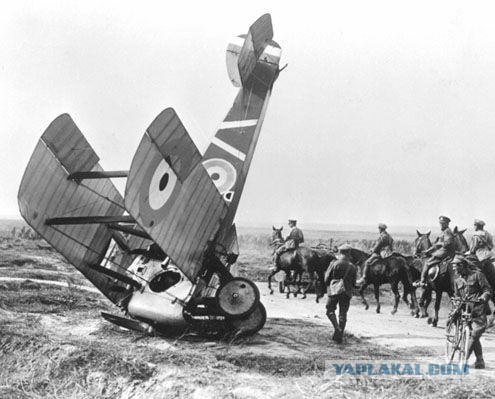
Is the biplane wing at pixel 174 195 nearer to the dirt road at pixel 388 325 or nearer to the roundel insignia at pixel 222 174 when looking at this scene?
the roundel insignia at pixel 222 174

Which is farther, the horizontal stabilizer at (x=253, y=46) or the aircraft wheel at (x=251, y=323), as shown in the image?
the horizontal stabilizer at (x=253, y=46)

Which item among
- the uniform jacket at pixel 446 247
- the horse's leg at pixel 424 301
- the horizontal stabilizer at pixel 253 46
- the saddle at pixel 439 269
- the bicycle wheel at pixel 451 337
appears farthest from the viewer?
the horse's leg at pixel 424 301

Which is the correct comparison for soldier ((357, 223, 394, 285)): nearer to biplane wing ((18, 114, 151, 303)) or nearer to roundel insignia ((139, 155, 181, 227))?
biplane wing ((18, 114, 151, 303))

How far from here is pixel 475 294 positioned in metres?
8.01

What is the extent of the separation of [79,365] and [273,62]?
310 inches

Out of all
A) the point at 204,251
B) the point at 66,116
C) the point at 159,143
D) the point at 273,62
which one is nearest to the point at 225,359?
the point at 204,251

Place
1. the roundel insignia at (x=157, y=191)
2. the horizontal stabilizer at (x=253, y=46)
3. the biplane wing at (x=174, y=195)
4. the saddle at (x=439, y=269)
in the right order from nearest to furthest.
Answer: the biplane wing at (x=174, y=195)
the roundel insignia at (x=157, y=191)
the horizontal stabilizer at (x=253, y=46)
the saddle at (x=439, y=269)

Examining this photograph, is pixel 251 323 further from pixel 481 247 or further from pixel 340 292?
pixel 481 247

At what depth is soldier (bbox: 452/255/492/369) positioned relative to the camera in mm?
7828

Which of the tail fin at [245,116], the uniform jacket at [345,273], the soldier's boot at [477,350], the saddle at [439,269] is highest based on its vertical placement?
the tail fin at [245,116]

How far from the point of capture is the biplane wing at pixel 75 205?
28.2 ft

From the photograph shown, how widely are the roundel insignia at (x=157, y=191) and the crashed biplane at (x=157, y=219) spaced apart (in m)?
0.01

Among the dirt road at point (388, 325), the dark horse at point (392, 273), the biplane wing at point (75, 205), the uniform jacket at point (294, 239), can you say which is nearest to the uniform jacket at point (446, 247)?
the dirt road at point (388, 325)

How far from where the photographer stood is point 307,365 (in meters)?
7.88
